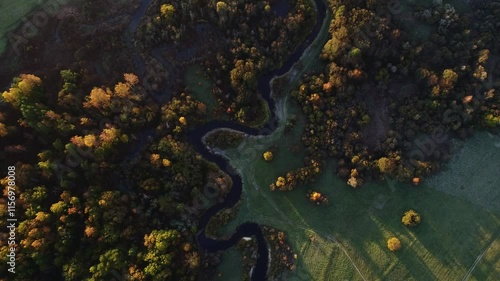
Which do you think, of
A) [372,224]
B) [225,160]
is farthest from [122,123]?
[372,224]

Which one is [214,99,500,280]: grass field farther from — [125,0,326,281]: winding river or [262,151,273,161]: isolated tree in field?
[125,0,326,281]: winding river

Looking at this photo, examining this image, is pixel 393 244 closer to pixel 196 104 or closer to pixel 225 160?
pixel 225 160

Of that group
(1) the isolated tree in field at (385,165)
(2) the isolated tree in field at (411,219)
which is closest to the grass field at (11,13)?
(1) the isolated tree in field at (385,165)

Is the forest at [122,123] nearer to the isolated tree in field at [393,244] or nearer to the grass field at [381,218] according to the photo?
the grass field at [381,218]

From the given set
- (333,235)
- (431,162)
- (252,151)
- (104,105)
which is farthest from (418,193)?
(104,105)

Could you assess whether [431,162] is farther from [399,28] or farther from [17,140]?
[17,140]
